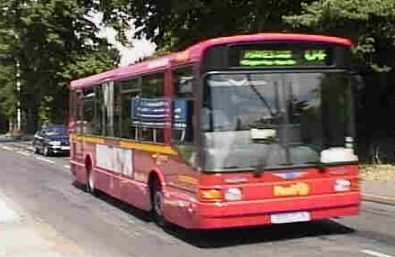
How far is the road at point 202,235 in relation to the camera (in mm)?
11859

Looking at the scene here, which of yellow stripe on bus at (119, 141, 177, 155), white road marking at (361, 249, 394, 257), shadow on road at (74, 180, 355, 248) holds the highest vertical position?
yellow stripe on bus at (119, 141, 177, 155)

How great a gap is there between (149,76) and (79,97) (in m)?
7.26

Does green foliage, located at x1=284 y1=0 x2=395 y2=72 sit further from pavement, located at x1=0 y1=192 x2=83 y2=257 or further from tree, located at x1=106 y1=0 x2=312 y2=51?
pavement, located at x1=0 y1=192 x2=83 y2=257

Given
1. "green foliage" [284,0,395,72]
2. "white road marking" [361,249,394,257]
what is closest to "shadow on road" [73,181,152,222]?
"white road marking" [361,249,394,257]

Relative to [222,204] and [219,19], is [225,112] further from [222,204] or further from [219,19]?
[219,19]

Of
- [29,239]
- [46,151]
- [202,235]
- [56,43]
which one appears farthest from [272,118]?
[56,43]

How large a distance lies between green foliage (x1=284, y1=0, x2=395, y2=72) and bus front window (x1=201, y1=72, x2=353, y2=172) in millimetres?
9079

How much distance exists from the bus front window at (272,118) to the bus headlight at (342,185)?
44 centimetres

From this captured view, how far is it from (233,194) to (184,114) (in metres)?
1.48

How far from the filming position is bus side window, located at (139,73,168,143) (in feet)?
45.9

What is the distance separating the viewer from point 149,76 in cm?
1474

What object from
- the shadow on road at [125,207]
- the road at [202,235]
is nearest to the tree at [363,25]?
the road at [202,235]

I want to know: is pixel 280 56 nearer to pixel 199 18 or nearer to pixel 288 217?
pixel 288 217

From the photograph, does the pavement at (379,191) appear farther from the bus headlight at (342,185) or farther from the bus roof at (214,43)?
the bus roof at (214,43)
